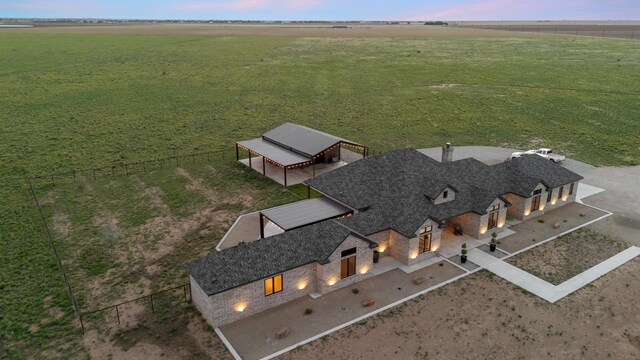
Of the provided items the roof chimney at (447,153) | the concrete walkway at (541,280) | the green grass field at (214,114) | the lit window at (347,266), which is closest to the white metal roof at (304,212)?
the lit window at (347,266)

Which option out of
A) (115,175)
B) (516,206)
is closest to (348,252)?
(516,206)

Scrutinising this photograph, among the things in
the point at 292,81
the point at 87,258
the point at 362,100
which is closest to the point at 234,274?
the point at 87,258

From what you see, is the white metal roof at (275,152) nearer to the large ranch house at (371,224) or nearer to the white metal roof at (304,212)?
the large ranch house at (371,224)

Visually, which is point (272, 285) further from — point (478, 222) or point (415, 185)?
point (478, 222)

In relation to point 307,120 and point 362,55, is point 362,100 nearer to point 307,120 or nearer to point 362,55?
point 307,120

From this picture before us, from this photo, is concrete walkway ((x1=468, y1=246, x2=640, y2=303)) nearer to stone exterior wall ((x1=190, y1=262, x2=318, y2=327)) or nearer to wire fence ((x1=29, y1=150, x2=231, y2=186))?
stone exterior wall ((x1=190, y1=262, x2=318, y2=327))

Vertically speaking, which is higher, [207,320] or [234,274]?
[234,274]
